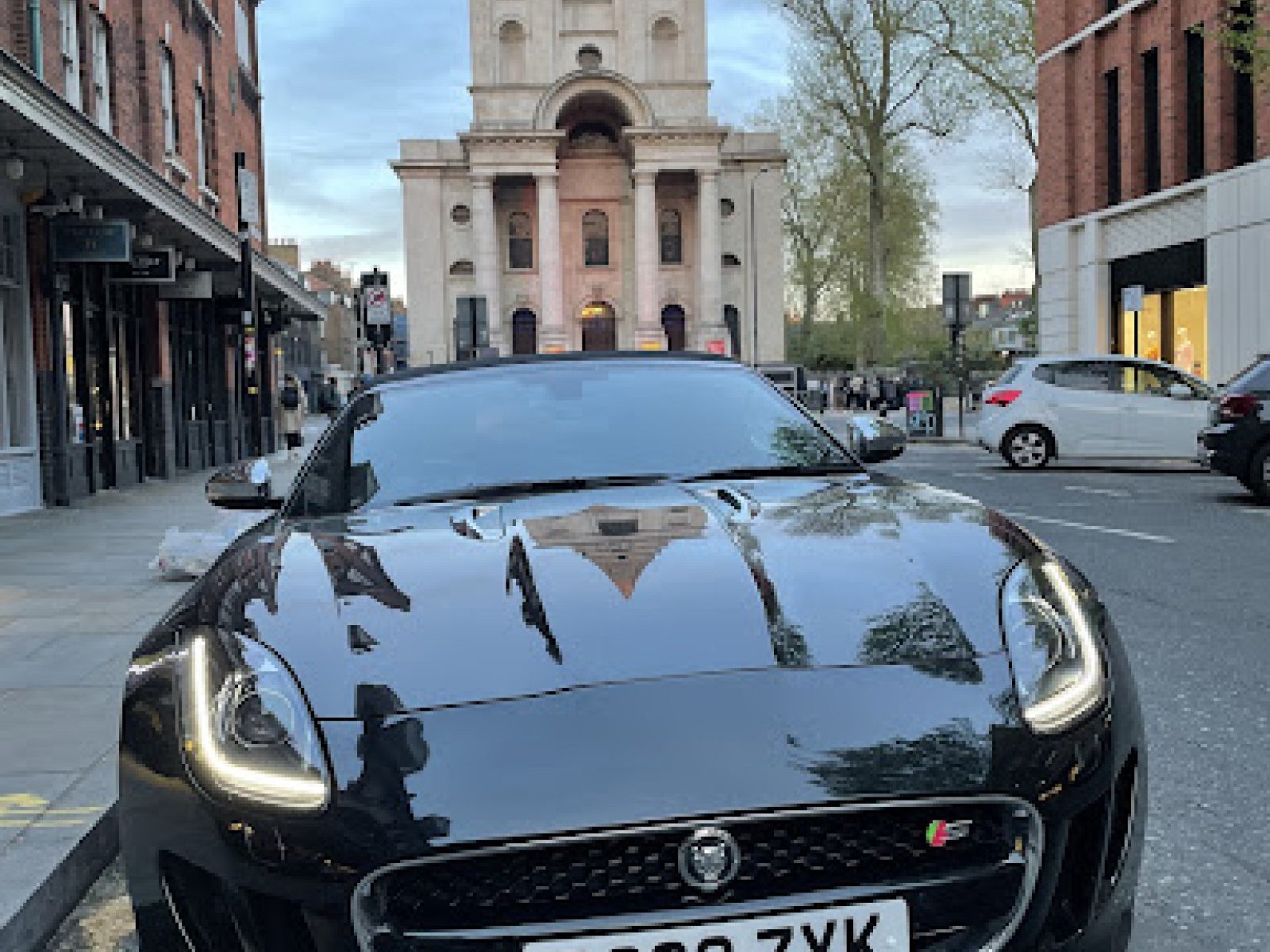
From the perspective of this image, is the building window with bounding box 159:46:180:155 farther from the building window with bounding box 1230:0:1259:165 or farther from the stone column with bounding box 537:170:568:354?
the stone column with bounding box 537:170:568:354

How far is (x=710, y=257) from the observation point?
7012cm

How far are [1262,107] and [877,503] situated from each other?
78.7ft

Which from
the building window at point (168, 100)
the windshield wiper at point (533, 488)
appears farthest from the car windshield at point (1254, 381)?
the building window at point (168, 100)

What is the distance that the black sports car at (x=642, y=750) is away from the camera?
6.23 ft

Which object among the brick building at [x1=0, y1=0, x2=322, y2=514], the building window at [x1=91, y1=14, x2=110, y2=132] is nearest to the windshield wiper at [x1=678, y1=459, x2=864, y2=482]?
the brick building at [x1=0, y1=0, x2=322, y2=514]

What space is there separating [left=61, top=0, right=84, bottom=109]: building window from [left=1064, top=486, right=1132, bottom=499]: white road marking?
14.3m

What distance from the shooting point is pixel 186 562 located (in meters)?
8.78

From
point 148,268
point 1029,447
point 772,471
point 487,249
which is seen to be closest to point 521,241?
point 487,249

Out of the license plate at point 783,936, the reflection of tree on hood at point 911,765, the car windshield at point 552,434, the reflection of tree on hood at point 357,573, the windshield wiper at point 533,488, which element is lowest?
the license plate at point 783,936

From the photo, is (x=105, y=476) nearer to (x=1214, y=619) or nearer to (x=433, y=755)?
(x=1214, y=619)

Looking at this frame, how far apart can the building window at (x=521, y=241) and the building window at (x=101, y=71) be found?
5415cm

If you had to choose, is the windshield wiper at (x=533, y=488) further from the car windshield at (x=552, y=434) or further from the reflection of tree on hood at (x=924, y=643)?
the reflection of tree on hood at (x=924, y=643)

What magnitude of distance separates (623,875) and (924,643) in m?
0.70

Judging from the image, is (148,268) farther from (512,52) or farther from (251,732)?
(512,52)
